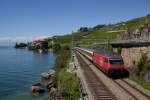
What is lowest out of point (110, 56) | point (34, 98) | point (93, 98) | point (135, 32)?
point (34, 98)

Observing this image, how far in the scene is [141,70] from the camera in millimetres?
38750

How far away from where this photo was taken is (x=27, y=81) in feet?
224

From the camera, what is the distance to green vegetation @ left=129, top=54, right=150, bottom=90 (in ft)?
122

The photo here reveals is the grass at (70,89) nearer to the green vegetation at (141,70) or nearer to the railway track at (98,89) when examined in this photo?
the railway track at (98,89)

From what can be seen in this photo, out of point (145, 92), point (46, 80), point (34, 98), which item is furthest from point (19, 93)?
point (145, 92)

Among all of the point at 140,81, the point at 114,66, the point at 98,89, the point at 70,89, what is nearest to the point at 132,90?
the point at 98,89

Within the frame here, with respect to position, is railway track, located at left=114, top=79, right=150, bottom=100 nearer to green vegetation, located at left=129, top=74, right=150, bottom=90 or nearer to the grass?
green vegetation, located at left=129, top=74, right=150, bottom=90

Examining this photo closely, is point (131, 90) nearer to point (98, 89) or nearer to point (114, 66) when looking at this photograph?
point (98, 89)

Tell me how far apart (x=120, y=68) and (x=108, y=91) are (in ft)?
30.0

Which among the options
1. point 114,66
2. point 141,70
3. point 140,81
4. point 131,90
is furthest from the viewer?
point 114,66

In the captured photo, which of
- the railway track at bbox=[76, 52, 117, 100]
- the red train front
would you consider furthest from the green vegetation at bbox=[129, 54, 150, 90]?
the railway track at bbox=[76, 52, 117, 100]

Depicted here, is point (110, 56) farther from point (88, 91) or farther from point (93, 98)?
point (93, 98)

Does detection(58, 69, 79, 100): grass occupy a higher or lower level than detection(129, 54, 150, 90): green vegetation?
lower

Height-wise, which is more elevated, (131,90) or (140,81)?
(140,81)
